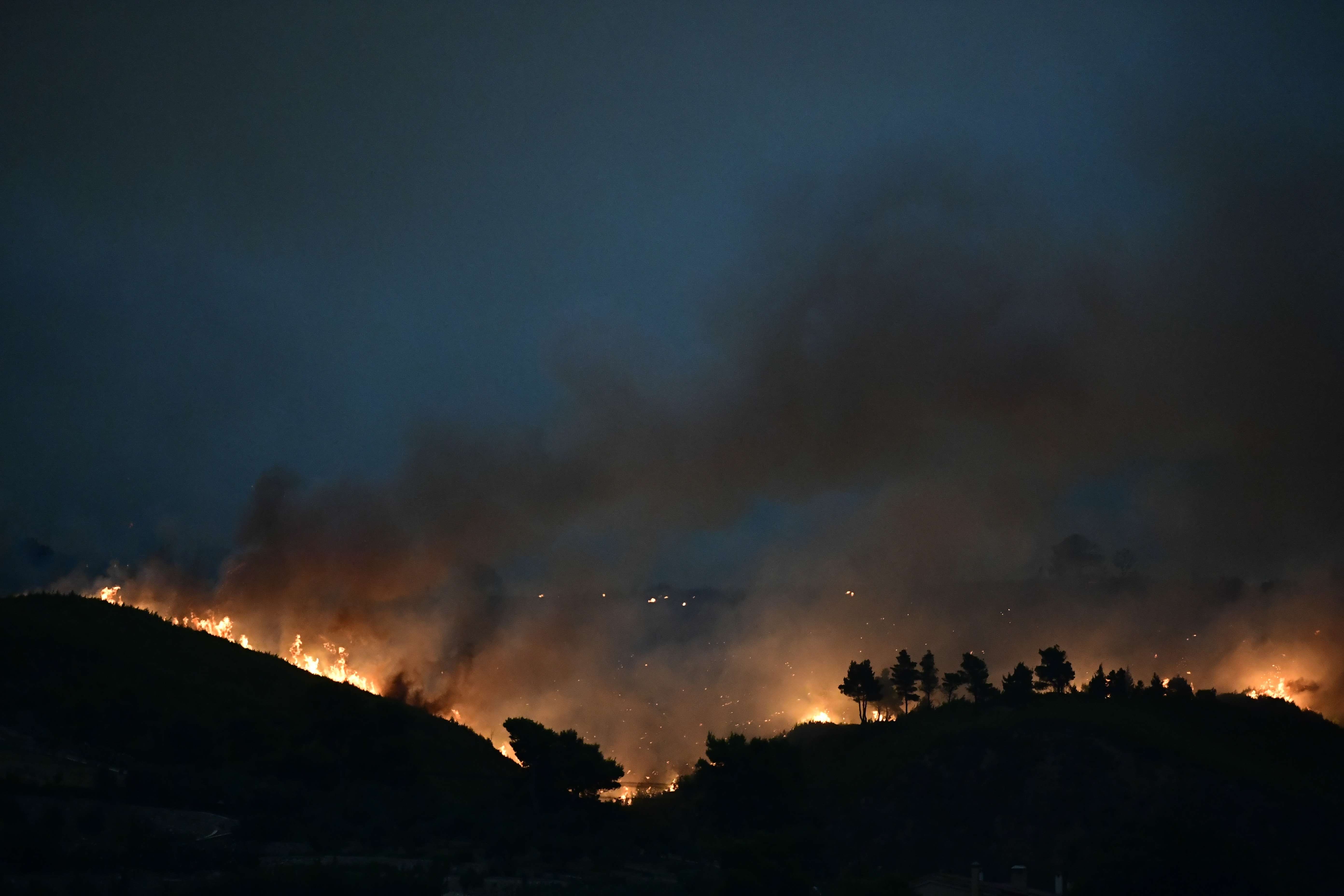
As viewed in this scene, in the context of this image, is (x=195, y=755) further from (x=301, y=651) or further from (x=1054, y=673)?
(x=1054, y=673)

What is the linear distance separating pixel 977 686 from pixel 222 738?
178 feet

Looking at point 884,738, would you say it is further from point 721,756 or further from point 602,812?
point 602,812

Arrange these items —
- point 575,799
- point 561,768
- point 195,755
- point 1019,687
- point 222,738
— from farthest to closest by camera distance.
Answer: point 1019,687
point 561,768
point 575,799
point 222,738
point 195,755

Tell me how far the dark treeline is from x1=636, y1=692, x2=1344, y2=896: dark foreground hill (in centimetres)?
218

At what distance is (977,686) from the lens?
257ft

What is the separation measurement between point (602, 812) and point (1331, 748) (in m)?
48.4

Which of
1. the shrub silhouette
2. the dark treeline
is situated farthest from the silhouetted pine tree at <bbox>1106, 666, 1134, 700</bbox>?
the shrub silhouette

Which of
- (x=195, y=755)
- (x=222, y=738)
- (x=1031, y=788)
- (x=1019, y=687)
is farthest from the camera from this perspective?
(x=1019, y=687)

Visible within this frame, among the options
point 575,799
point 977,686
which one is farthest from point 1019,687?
point 575,799

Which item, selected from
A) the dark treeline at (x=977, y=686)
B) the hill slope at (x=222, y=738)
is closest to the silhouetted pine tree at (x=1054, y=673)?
the dark treeline at (x=977, y=686)

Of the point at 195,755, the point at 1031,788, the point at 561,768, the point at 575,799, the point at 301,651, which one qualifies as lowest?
the point at 575,799

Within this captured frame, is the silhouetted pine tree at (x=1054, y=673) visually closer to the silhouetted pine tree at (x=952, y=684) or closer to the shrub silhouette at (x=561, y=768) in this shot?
the silhouetted pine tree at (x=952, y=684)

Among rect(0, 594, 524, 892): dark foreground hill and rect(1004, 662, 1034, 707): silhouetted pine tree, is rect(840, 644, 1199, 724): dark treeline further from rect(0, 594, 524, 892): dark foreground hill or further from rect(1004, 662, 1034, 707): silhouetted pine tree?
rect(0, 594, 524, 892): dark foreground hill

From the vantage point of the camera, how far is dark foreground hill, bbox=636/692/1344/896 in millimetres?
50562
